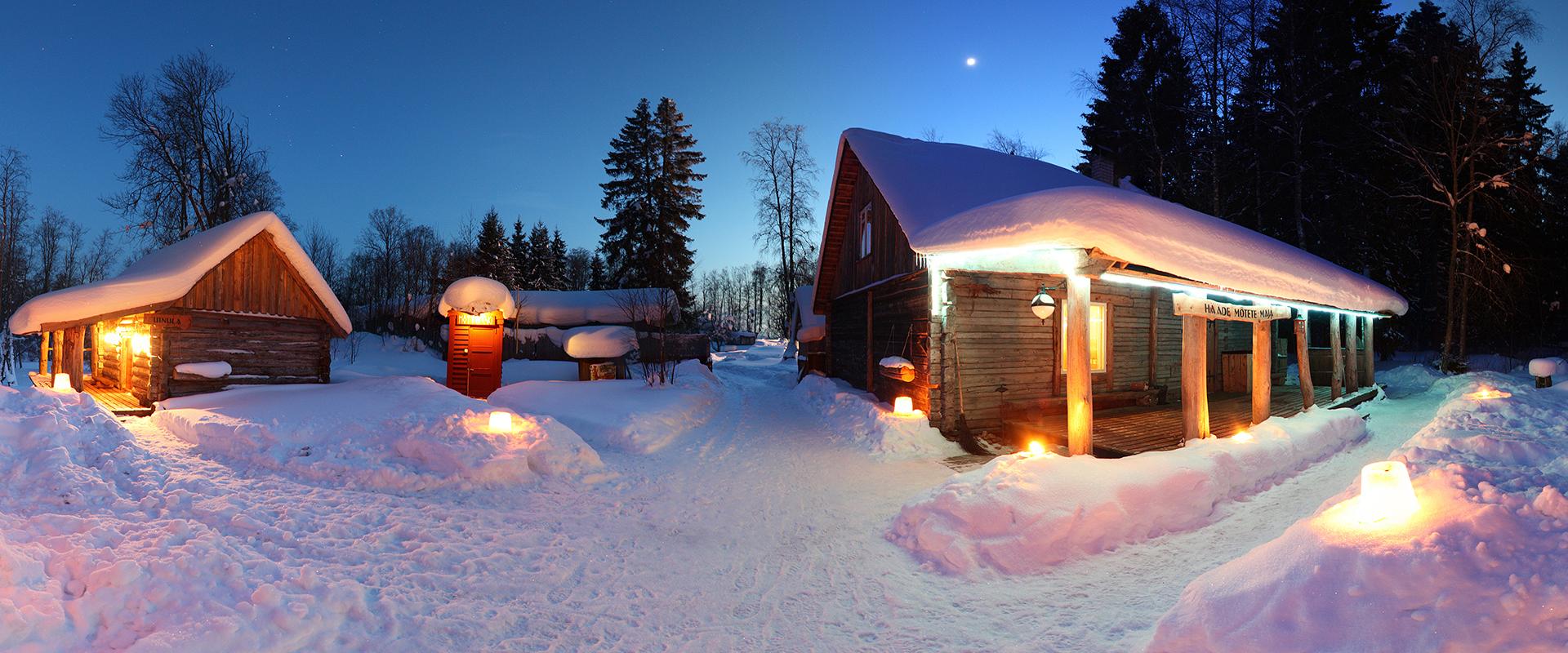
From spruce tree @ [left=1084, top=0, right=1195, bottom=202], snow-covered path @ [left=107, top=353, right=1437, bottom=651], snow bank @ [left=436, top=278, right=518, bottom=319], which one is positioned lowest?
snow-covered path @ [left=107, top=353, right=1437, bottom=651]

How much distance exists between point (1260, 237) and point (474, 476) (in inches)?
531

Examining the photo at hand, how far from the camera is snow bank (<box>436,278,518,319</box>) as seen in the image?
15.4 meters

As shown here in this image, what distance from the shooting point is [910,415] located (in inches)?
403

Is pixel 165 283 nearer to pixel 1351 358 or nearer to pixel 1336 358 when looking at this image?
pixel 1336 358

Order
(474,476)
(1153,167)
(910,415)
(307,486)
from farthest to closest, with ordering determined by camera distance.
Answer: (1153,167), (910,415), (474,476), (307,486)

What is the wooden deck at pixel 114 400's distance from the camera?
10.4m

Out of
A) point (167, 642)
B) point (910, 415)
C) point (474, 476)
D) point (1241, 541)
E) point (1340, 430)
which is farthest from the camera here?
point (910, 415)

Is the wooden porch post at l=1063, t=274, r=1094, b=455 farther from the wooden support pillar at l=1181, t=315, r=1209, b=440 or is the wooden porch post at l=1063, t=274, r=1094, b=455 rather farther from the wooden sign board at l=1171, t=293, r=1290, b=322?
the wooden support pillar at l=1181, t=315, r=1209, b=440

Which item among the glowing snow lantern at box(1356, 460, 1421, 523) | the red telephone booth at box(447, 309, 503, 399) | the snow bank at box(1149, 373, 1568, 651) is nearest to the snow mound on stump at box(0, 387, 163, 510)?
the snow bank at box(1149, 373, 1568, 651)

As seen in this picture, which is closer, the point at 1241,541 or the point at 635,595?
the point at 635,595

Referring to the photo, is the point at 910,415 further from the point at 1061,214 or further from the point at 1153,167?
the point at 1153,167

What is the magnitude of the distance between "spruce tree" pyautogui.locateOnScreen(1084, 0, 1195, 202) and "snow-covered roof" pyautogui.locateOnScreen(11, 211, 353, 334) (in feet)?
76.4

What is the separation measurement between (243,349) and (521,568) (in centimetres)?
1212

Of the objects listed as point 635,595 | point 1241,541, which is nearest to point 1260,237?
point 1241,541
